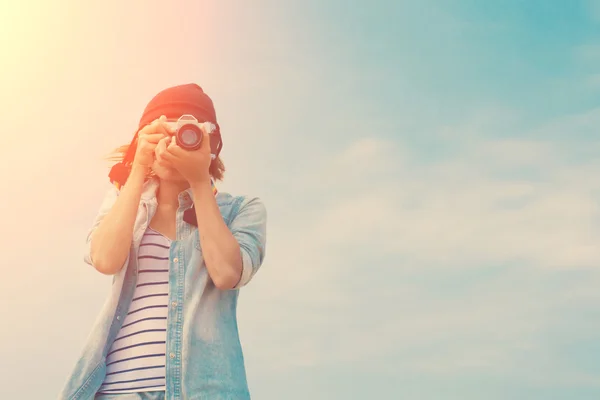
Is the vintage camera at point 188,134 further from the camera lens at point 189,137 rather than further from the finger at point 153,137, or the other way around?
the finger at point 153,137

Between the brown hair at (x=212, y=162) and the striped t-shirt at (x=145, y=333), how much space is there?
58cm

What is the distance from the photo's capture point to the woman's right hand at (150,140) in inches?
160

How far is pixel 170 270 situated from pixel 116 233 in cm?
37

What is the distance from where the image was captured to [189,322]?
370 centimetres

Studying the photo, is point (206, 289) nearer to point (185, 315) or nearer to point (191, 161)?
point (185, 315)

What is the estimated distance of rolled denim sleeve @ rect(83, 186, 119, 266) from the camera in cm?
410

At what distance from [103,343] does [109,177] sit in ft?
3.86

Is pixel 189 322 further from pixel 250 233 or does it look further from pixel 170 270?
pixel 250 233

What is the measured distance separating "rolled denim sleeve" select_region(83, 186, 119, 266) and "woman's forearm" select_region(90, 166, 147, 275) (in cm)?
10

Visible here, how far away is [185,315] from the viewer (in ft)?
12.3

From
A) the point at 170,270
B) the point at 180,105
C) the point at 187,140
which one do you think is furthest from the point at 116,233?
the point at 180,105

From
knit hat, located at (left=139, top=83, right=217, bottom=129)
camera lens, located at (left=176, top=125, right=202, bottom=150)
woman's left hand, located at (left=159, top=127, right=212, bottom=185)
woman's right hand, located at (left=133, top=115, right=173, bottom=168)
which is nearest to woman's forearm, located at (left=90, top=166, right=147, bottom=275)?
woman's right hand, located at (left=133, top=115, right=173, bottom=168)

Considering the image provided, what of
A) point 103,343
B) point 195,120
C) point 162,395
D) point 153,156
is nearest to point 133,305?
point 103,343

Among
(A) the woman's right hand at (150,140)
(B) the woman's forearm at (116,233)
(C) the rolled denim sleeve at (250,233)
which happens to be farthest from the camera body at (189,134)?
(C) the rolled denim sleeve at (250,233)
